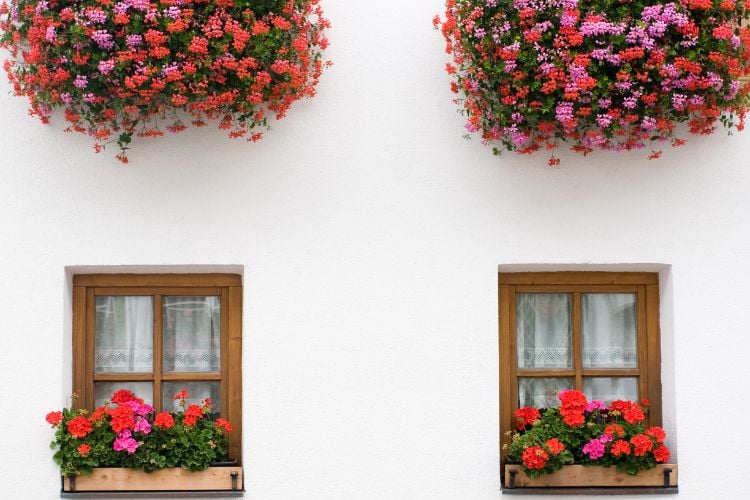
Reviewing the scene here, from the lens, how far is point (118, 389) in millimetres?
5820

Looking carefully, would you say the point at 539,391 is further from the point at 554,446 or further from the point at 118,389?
the point at 118,389

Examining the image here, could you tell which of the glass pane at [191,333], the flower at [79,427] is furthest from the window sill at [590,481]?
the flower at [79,427]

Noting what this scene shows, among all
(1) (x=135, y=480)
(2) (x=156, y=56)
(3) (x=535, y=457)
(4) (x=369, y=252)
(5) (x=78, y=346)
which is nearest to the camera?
(2) (x=156, y=56)

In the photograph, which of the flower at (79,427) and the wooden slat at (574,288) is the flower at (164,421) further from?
the wooden slat at (574,288)

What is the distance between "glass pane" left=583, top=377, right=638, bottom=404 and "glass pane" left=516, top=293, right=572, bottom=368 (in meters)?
0.17

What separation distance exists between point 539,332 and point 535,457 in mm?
777

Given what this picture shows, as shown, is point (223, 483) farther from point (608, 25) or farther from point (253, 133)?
point (608, 25)

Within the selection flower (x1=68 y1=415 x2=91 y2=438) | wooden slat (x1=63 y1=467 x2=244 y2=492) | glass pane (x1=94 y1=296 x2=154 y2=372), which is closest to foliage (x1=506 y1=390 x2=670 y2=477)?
wooden slat (x1=63 y1=467 x2=244 y2=492)

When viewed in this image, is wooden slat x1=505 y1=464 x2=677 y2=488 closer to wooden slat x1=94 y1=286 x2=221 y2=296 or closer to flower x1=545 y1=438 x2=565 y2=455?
flower x1=545 y1=438 x2=565 y2=455

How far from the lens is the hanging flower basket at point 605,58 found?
5.03m

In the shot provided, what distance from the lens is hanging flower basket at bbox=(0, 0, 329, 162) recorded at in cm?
498

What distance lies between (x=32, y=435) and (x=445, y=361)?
2095mm

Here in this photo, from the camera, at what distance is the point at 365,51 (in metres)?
5.67

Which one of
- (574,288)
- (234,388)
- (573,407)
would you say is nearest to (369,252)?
(234,388)
